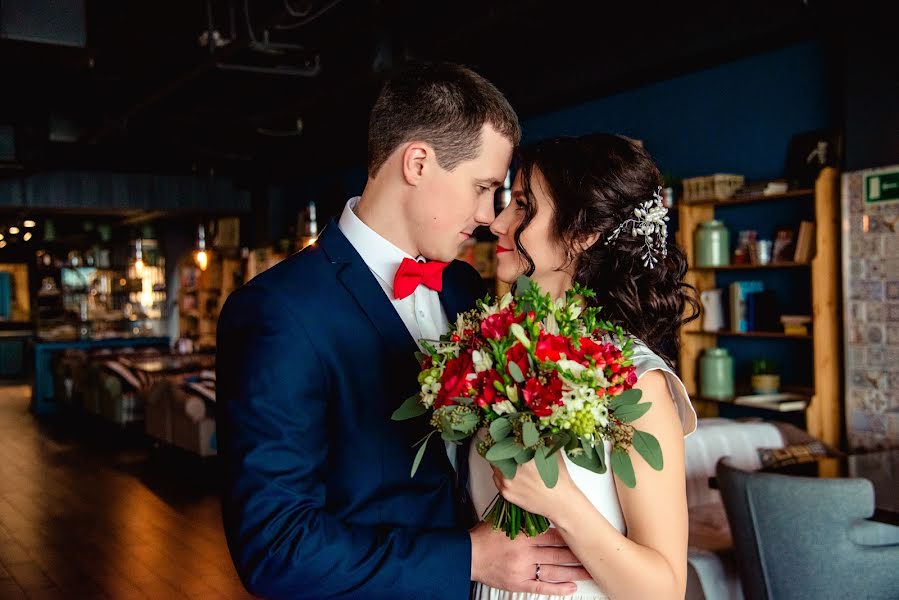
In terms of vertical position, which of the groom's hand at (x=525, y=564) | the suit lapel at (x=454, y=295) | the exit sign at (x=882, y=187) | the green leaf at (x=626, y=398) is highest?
the exit sign at (x=882, y=187)

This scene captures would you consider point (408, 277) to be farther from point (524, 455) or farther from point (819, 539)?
point (819, 539)

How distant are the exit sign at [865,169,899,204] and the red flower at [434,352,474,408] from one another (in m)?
4.36

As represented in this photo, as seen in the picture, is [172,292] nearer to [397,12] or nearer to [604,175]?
[397,12]

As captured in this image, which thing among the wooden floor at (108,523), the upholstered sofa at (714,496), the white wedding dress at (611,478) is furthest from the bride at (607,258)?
the wooden floor at (108,523)

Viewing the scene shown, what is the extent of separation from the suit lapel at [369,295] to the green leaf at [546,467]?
1.51 ft

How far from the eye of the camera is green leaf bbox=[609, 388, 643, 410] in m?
1.48

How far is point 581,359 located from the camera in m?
1.42

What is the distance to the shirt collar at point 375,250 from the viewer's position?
75.1 inches

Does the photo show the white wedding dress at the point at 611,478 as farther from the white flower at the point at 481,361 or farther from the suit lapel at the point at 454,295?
the suit lapel at the point at 454,295

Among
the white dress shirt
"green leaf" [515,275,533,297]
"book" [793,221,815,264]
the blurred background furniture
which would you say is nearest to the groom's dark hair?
the white dress shirt

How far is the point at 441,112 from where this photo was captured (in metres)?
1.83

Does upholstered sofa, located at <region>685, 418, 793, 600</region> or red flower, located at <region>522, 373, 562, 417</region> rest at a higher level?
red flower, located at <region>522, 373, 562, 417</region>

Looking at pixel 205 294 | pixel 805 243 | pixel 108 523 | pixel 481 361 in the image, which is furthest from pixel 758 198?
pixel 205 294

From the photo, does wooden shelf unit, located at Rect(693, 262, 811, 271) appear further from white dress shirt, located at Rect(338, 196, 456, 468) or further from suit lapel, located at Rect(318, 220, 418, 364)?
suit lapel, located at Rect(318, 220, 418, 364)
